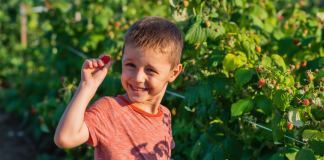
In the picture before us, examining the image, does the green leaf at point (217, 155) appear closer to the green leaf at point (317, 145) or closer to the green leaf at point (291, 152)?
the green leaf at point (291, 152)

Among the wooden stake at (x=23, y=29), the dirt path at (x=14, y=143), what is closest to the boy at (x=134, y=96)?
the dirt path at (x=14, y=143)

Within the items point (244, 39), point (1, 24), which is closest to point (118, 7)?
point (244, 39)

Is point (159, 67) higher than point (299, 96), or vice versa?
point (159, 67)

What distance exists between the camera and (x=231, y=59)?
1961 mm

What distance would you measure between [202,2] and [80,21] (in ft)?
7.64

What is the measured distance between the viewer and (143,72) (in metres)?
1.28

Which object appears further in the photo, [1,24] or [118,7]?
[1,24]

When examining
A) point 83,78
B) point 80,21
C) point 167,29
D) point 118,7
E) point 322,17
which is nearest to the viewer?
point 83,78

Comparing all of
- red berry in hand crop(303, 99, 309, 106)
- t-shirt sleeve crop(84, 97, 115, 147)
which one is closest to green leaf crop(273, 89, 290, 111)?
red berry in hand crop(303, 99, 309, 106)

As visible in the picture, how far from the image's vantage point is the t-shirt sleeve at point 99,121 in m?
1.23

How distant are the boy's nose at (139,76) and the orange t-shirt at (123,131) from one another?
0.16 meters

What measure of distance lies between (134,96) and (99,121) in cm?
18

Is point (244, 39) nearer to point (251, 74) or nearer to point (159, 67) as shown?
point (251, 74)

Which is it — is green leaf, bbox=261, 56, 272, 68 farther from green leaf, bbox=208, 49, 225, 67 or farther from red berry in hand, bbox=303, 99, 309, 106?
A: red berry in hand, bbox=303, 99, 309, 106
